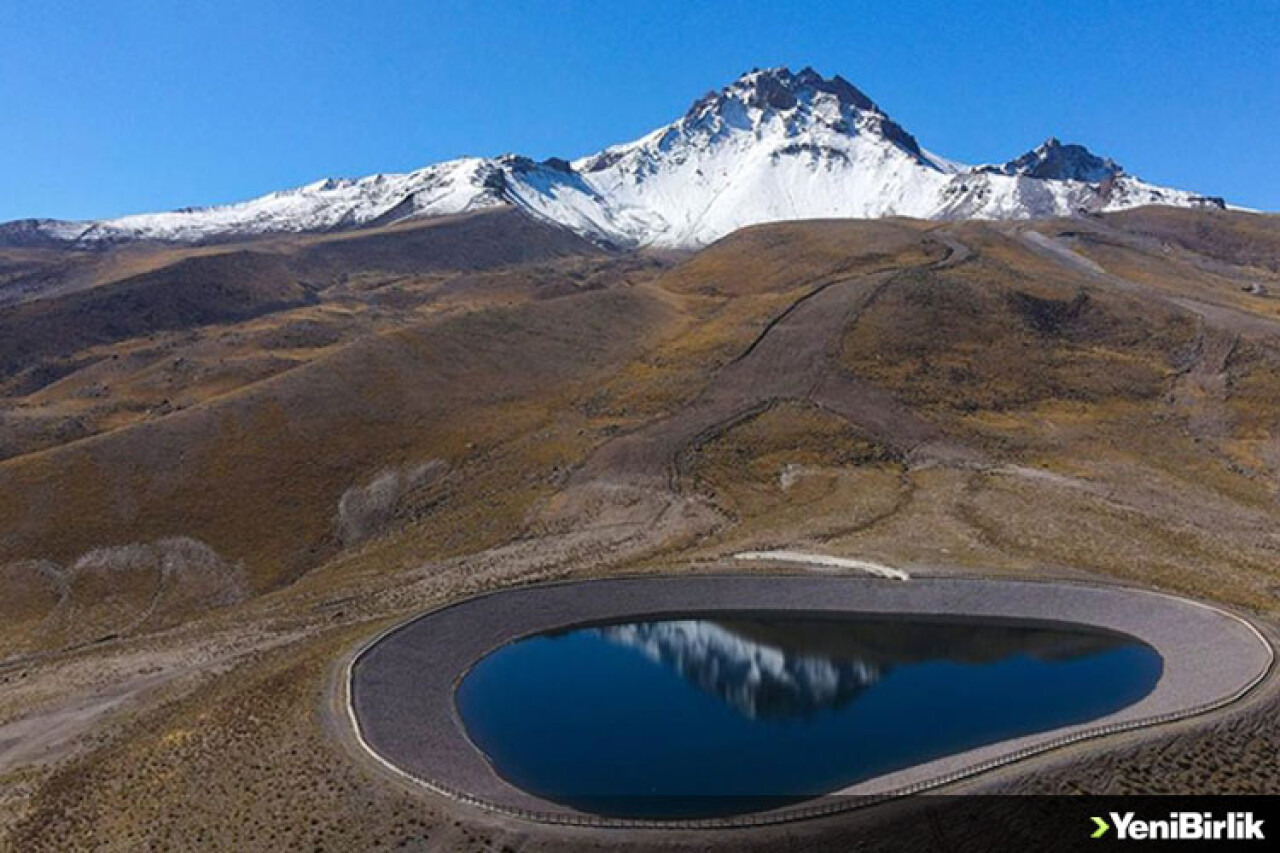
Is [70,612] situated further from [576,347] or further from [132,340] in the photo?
[132,340]

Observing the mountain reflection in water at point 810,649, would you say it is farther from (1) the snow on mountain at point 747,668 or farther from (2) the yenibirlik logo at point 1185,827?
(2) the yenibirlik logo at point 1185,827

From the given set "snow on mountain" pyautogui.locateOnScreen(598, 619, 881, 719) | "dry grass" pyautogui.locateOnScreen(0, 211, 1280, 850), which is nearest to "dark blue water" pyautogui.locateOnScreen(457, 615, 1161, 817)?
"snow on mountain" pyautogui.locateOnScreen(598, 619, 881, 719)

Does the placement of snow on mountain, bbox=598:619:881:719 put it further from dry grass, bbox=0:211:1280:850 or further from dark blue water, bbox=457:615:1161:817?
dry grass, bbox=0:211:1280:850

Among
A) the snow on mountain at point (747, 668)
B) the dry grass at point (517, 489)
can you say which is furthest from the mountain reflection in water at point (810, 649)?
the dry grass at point (517, 489)

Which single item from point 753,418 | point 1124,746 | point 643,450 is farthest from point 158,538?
point 1124,746

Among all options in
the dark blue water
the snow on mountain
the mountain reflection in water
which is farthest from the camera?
the mountain reflection in water

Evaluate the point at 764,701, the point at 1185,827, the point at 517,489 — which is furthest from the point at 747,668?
the point at 517,489
